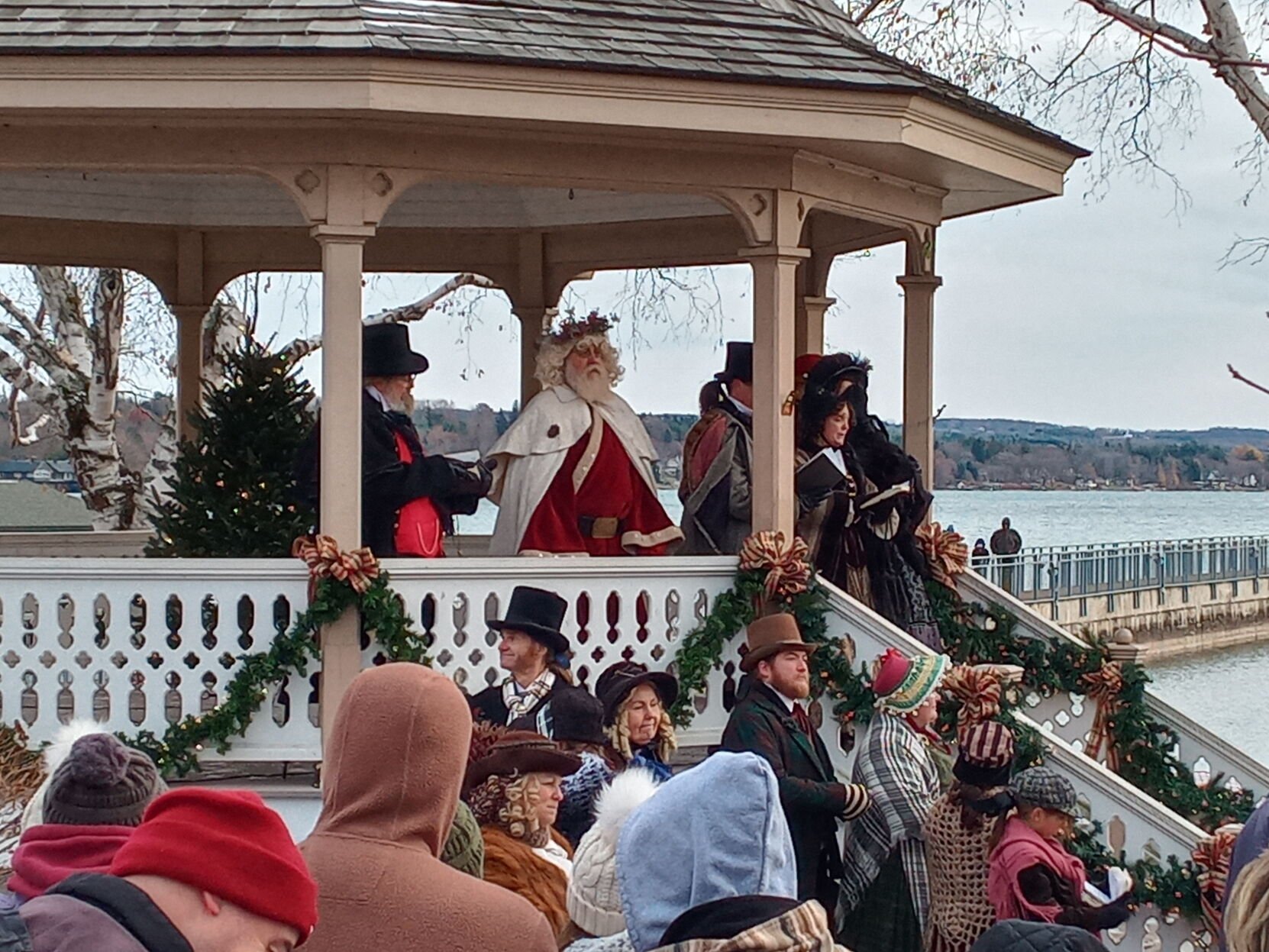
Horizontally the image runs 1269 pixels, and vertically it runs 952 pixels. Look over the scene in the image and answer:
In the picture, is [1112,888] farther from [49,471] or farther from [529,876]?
[49,471]

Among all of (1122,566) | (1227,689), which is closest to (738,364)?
(1227,689)

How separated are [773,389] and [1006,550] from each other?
32231 millimetres

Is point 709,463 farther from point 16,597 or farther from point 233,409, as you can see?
point 16,597

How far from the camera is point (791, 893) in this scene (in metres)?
3.36

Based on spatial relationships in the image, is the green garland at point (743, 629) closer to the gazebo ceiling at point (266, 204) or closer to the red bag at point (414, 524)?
the red bag at point (414, 524)

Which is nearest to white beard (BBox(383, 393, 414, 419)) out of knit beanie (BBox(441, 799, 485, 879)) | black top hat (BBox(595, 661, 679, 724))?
black top hat (BBox(595, 661, 679, 724))

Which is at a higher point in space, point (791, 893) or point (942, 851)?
point (791, 893)

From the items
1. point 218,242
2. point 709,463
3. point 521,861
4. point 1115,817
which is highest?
point 218,242

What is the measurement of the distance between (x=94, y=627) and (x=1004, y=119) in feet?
17.0

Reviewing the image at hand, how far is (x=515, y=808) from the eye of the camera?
5102 mm

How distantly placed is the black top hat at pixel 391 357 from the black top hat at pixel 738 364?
169cm

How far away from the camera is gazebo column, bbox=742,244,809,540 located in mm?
9102

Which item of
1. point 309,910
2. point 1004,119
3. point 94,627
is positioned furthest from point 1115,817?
point 309,910

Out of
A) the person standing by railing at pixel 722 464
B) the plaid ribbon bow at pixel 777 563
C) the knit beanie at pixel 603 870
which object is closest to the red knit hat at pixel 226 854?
the knit beanie at pixel 603 870
